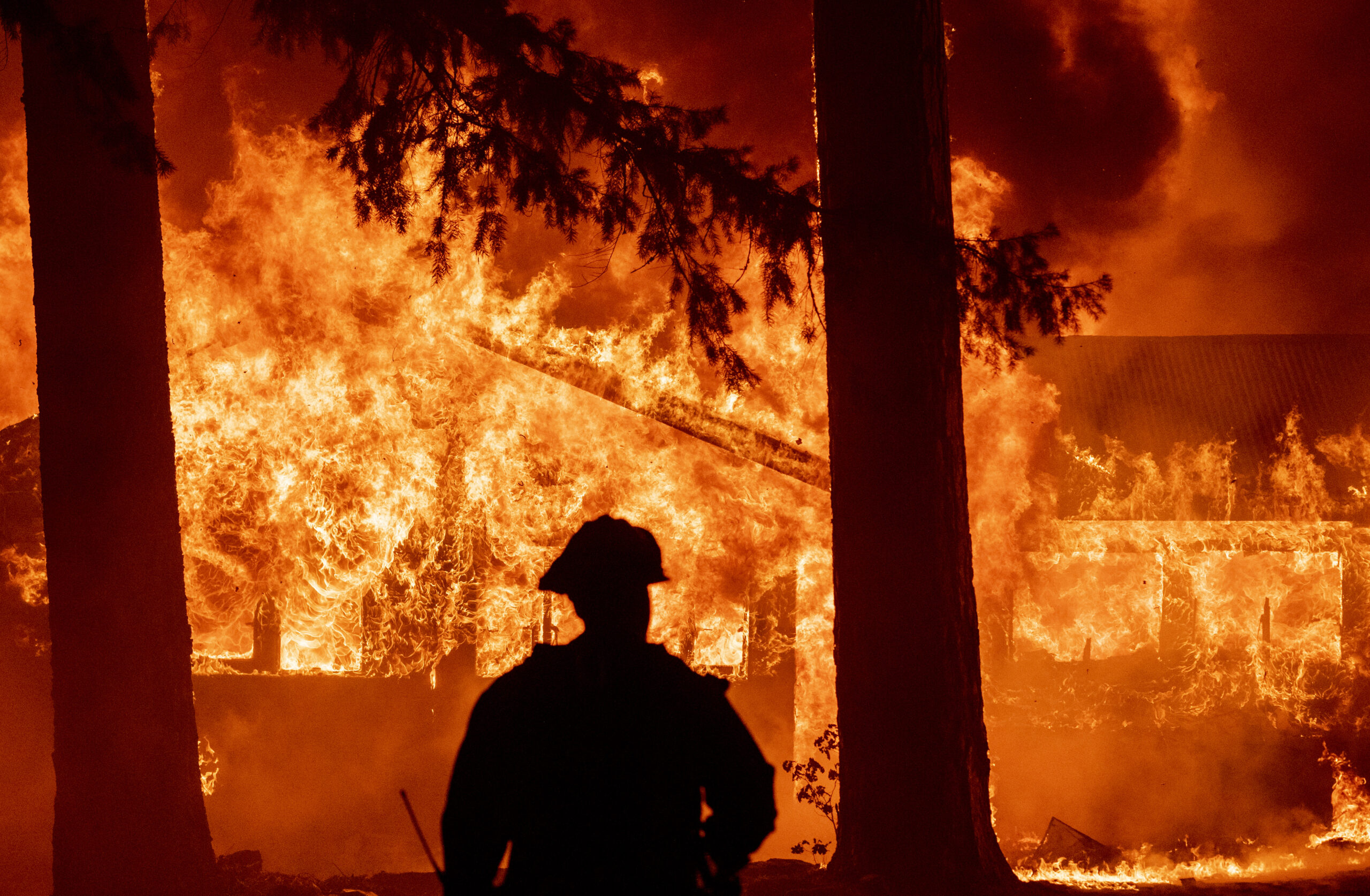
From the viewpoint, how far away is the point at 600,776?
2236 mm

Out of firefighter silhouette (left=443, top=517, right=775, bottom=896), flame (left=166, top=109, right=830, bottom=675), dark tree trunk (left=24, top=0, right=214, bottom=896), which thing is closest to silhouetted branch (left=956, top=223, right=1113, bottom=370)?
firefighter silhouette (left=443, top=517, right=775, bottom=896)

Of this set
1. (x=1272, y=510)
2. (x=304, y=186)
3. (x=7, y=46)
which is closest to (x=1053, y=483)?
(x=1272, y=510)

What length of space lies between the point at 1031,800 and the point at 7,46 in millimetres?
16744

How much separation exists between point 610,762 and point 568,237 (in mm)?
3851

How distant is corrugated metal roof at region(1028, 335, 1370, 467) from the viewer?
940 inches

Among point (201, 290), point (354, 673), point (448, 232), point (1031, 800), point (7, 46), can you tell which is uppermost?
point (201, 290)

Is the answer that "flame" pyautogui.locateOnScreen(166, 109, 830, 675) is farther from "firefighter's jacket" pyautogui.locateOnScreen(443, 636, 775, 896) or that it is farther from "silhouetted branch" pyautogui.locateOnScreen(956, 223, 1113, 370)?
"firefighter's jacket" pyautogui.locateOnScreen(443, 636, 775, 896)

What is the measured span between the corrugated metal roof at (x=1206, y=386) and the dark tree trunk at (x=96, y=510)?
21101 millimetres

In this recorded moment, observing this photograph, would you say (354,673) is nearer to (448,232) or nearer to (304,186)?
(304,186)

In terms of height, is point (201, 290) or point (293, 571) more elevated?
point (201, 290)

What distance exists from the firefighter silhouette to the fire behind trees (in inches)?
114

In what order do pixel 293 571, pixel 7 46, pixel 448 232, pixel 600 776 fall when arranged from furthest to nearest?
pixel 293 571 → pixel 448 232 → pixel 7 46 → pixel 600 776

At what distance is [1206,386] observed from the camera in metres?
25.2

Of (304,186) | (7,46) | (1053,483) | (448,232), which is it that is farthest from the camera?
(1053,483)
